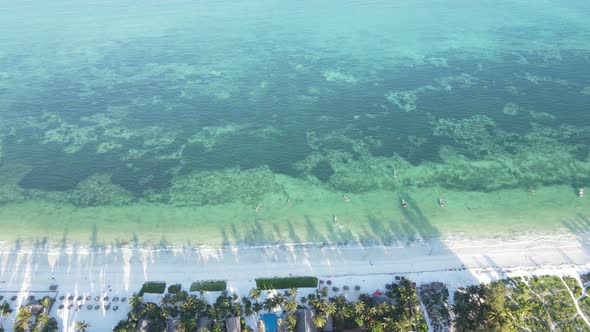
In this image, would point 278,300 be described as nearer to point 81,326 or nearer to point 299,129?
point 81,326

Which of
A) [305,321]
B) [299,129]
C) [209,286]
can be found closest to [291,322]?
[305,321]

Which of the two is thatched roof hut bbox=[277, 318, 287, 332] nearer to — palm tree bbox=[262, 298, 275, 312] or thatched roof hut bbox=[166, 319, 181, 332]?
palm tree bbox=[262, 298, 275, 312]

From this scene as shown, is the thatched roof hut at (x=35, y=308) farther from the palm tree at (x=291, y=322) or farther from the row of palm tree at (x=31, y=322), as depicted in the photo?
the palm tree at (x=291, y=322)

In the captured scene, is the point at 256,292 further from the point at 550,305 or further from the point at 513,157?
the point at 513,157

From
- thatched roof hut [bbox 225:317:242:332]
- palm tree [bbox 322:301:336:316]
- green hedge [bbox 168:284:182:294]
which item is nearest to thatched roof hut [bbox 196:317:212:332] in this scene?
thatched roof hut [bbox 225:317:242:332]

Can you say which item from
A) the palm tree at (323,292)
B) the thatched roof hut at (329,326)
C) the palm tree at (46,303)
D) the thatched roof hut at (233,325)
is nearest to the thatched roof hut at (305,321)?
the thatched roof hut at (329,326)

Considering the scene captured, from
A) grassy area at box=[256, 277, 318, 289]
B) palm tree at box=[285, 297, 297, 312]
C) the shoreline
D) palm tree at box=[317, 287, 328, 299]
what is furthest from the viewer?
the shoreline

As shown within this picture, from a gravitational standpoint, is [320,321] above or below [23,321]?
above
